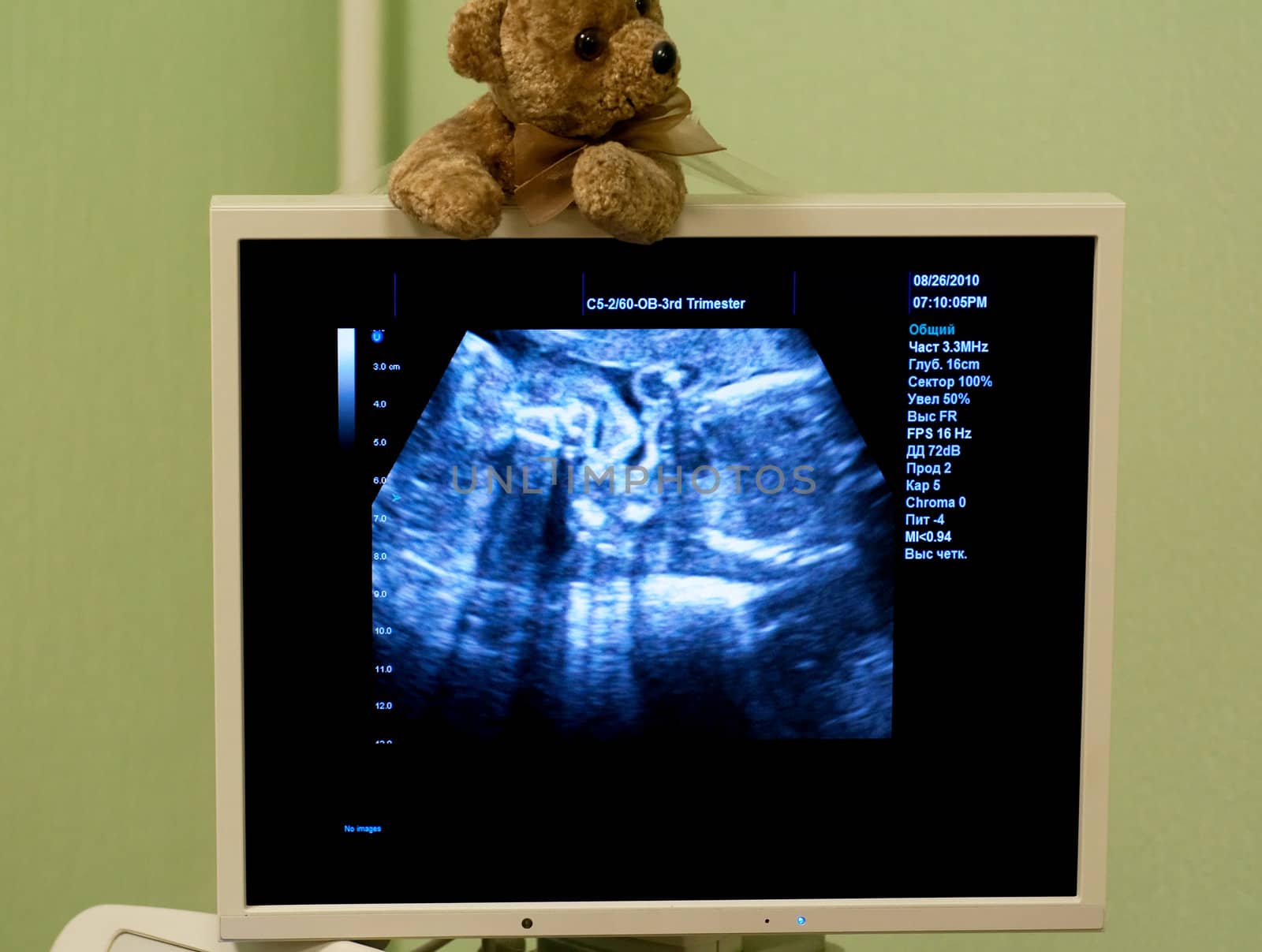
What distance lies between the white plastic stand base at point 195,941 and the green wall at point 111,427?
33cm

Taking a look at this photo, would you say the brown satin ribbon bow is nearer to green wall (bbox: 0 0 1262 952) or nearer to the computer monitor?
the computer monitor

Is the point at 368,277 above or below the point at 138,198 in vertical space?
below

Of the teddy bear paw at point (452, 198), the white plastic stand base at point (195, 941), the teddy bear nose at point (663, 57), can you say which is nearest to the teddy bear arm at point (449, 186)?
the teddy bear paw at point (452, 198)

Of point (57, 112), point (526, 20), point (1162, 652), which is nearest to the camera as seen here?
point (526, 20)

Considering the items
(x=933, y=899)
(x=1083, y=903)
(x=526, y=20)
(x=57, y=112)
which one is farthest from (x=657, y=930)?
(x=57, y=112)

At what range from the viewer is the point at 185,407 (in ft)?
4.79

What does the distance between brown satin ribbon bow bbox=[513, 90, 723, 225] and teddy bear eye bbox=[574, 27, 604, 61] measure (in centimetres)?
6

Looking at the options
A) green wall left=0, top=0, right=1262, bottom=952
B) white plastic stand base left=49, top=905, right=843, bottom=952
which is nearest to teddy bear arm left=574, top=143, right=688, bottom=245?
white plastic stand base left=49, top=905, right=843, bottom=952

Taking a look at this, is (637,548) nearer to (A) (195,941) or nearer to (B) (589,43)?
(B) (589,43)

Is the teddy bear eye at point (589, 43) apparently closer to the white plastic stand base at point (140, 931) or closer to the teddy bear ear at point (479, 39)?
the teddy bear ear at point (479, 39)

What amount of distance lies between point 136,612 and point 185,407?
8.7 inches

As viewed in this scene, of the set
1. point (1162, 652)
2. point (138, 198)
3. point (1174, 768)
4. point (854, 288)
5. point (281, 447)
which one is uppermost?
point (138, 198)

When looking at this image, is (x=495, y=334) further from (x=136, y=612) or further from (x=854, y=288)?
(x=136, y=612)

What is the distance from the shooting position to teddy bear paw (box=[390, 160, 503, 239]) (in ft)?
2.80
